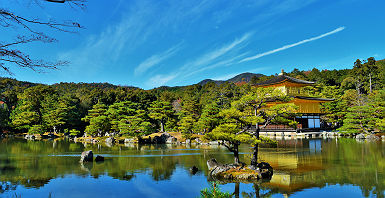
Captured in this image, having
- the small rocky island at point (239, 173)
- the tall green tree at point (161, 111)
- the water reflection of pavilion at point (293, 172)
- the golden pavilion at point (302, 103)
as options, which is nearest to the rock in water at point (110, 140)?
the tall green tree at point (161, 111)

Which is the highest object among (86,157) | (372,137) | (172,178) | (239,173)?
(372,137)

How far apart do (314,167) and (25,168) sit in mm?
13817

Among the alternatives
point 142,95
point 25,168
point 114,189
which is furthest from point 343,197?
point 142,95

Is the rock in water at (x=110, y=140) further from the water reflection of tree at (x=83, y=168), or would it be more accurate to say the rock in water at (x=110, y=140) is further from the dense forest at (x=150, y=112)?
the water reflection of tree at (x=83, y=168)

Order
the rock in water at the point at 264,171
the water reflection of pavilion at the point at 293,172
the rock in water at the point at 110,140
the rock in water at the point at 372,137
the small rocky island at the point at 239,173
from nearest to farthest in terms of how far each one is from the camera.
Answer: the water reflection of pavilion at the point at 293,172 → the small rocky island at the point at 239,173 → the rock in water at the point at 264,171 → the rock in water at the point at 372,137 → the rock in water at the point at 110,140

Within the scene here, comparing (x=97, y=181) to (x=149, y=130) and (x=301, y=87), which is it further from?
(x=301, y=87)

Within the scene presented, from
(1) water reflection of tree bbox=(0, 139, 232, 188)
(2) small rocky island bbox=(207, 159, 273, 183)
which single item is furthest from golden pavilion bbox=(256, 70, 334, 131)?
(2) small rocky island bbox=(207, 159, 273, 183)

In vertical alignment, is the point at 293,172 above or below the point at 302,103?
below

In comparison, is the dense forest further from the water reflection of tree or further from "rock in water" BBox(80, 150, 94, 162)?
"rock in water" BBox(80, 150, 94, 162)

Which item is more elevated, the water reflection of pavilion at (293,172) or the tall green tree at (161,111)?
the tall green tree at (161,111)

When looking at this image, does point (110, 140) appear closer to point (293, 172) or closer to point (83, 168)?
point (83, 168)

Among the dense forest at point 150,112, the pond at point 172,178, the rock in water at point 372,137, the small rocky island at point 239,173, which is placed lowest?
the pond at point 172,178

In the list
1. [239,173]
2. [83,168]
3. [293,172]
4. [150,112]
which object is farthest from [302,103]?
[83,168]

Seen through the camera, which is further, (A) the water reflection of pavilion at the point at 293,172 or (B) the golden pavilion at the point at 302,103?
(B) the golden pavilion at the point at 302,103
